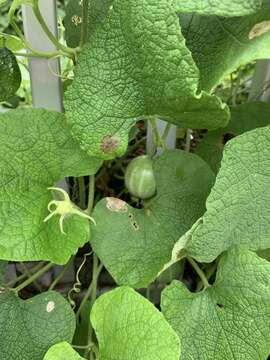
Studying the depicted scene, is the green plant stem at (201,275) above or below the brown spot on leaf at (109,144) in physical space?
below

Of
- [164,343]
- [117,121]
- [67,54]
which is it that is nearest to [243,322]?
[164,343]

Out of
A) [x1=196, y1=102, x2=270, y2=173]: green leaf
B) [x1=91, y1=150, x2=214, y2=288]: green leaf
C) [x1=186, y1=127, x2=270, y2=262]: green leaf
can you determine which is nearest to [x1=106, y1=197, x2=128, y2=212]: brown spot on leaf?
[x1=91, y1=150, x2=214, y2=288]: green leaf

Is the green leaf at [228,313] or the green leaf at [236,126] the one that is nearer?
the green leaf at [228,313]

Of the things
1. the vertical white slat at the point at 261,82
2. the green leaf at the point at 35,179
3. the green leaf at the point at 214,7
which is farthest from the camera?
the vertical white slat at the point at 261,82

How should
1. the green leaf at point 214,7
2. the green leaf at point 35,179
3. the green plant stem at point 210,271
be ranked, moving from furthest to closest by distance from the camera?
the green plant stem at point 210,271 < the green leaf at point 35,179 < the green leaf at point 214,7

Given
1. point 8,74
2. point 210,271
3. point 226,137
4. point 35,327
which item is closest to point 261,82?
point 226,137

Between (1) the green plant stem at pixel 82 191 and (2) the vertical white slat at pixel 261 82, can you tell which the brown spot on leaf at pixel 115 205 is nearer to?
(1) the green plant stem at pixel 82 191

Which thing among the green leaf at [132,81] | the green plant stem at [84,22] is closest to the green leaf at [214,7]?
the green leaf at [132,81]
